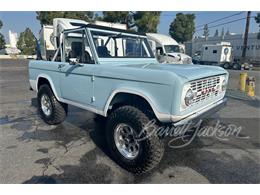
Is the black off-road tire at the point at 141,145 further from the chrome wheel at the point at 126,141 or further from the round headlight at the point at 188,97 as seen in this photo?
the round headlight at the point at 188,97

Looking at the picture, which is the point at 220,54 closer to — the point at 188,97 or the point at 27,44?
the point at 188,97

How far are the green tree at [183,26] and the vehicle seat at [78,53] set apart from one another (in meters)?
43.2

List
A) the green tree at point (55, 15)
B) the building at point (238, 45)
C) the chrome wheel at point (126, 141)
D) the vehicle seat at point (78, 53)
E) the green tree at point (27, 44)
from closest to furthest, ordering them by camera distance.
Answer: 1. the chrome wheel at point (126, 141)
2. the vehicle seat at point (78, 53)
3. the green tree at point (55, 15)
4. the building at point (238, 45)
5. the green tree at point (27, 44)

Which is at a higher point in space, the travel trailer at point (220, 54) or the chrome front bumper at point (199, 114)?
the travel trailer at point (220, 54)

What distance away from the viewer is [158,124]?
2.94 m

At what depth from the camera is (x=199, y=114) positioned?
2949 millimetres

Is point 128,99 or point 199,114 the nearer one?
point 199,114

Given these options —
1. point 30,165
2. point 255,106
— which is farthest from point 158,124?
point 255,106

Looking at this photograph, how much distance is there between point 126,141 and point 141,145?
0.40 metres

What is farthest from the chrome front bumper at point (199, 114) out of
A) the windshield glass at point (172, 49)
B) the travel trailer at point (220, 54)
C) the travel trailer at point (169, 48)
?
the travel trailer at point (220, 54)

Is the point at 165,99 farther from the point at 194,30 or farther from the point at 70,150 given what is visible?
the point at 194,30

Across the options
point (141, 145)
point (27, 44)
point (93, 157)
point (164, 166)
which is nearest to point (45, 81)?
point (93, 157)

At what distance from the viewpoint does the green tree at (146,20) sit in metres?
27.0
